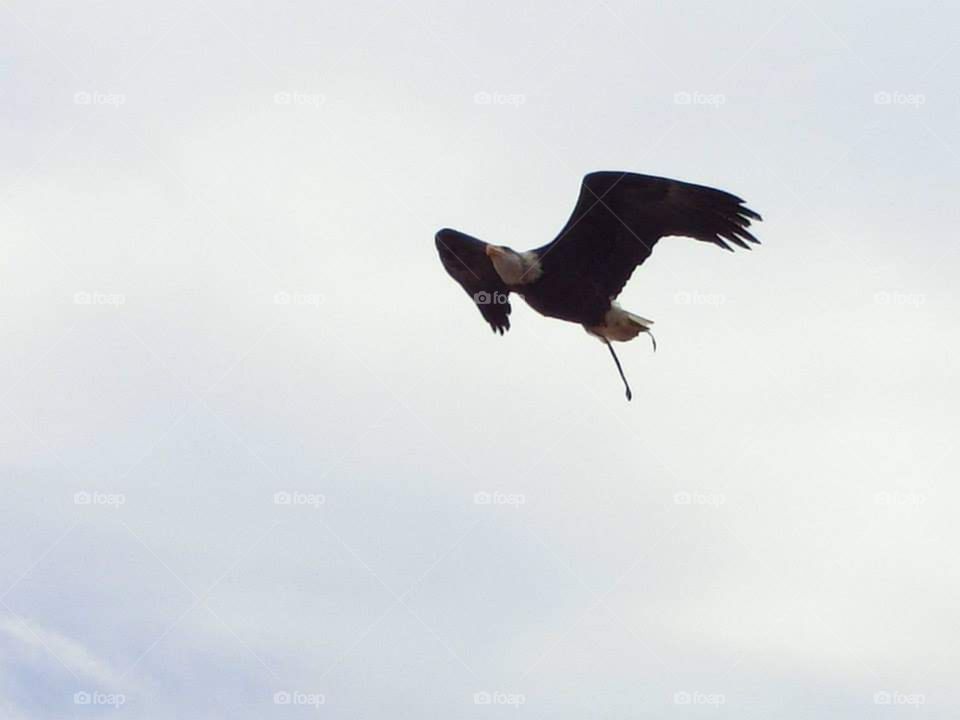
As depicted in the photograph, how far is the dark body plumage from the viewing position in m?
18.0

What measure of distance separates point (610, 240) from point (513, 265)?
1.41 m

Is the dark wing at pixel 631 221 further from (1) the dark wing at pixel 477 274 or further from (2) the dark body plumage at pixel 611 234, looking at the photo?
(1) the dark wing at pixel 477 274

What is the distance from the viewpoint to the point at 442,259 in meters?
19.0

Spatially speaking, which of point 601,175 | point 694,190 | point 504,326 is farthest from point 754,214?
point 504,326

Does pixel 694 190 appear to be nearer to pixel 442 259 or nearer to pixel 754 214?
pixel 754 214

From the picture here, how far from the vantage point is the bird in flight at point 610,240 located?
17.9m

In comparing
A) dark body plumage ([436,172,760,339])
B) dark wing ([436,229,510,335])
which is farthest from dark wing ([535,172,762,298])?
dark wing ([436,229,510,335])

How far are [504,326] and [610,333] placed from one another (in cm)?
169

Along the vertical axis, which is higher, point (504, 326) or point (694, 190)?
point (694, 190)

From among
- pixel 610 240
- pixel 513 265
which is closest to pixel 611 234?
pixel 610 240

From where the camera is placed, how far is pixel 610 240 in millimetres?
18297

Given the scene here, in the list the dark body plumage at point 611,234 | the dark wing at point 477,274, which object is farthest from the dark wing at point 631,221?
the dark wing at point 477,274

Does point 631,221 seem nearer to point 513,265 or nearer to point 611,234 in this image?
point 611,234

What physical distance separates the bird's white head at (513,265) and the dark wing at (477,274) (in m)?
0.68
